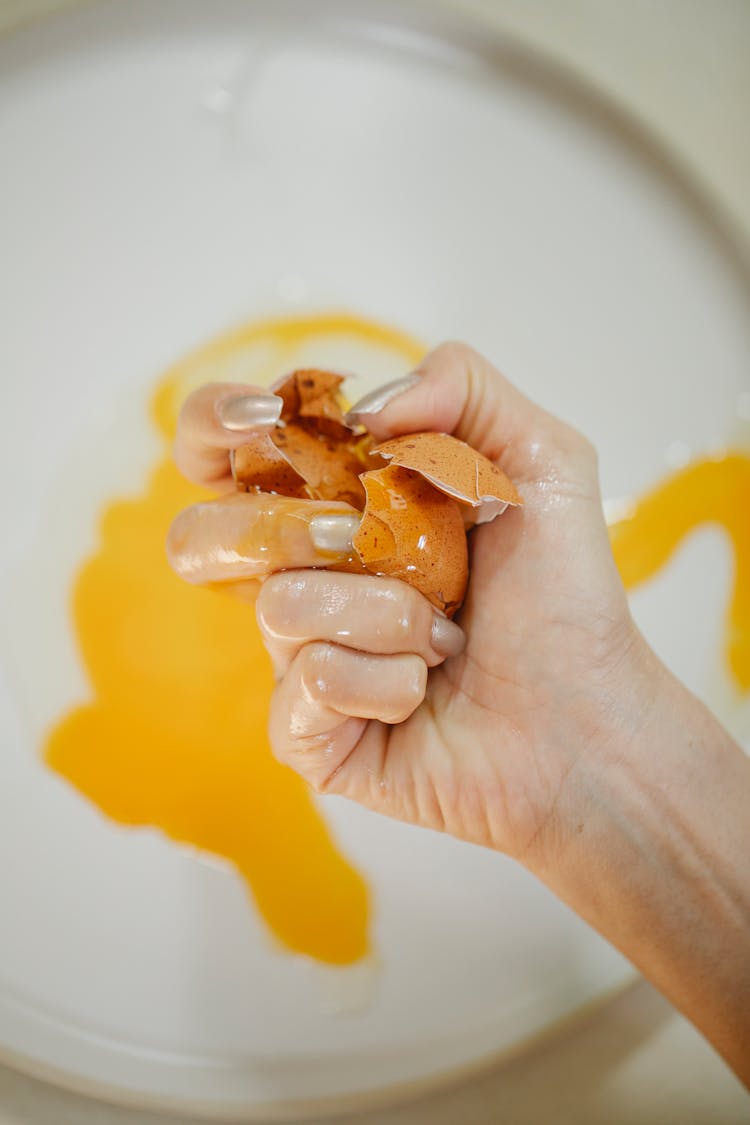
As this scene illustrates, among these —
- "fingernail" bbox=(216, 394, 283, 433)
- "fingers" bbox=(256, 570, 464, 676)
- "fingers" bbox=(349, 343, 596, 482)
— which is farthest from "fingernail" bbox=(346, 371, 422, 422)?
"fingers" bbox=(256, 570, 464, 676)

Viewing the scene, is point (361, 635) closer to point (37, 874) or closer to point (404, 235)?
point (37, 874)

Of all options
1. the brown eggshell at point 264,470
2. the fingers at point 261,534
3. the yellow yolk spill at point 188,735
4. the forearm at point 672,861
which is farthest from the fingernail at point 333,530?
the yellow yolk spill at point 188,735

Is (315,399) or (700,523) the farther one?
(700,523)

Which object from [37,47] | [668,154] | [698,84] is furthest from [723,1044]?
[37,47]

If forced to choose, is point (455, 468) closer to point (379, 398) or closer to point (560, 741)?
point (379, 398)

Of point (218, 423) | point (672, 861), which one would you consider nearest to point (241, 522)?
point (218, 423)
